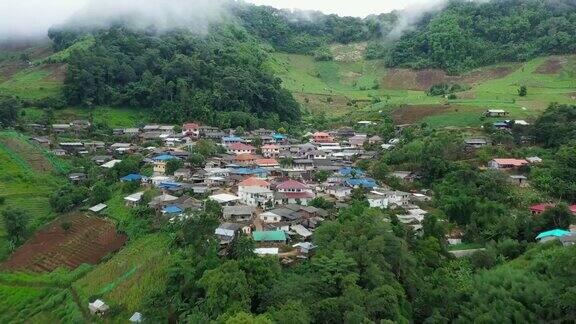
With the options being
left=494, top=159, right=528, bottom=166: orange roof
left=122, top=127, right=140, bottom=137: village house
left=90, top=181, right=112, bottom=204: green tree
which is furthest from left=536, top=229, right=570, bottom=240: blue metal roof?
left=122, top=127, right=140, bottom=137: village house

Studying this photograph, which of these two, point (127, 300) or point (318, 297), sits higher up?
point (318, 297)

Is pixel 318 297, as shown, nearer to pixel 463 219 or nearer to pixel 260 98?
pixel 463 219

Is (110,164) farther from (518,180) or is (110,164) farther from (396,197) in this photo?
(518,180)

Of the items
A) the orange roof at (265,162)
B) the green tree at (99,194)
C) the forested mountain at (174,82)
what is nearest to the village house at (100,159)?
the green tree at (99,194)

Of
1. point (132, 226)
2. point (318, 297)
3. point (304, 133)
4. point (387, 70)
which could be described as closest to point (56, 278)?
point (132, 226)

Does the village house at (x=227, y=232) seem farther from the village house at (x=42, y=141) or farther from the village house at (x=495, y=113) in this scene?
the village house at (x=495, y=113)

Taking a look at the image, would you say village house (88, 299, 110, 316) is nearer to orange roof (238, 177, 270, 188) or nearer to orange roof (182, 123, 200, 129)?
orange roof (238, 177, 270, 188)
